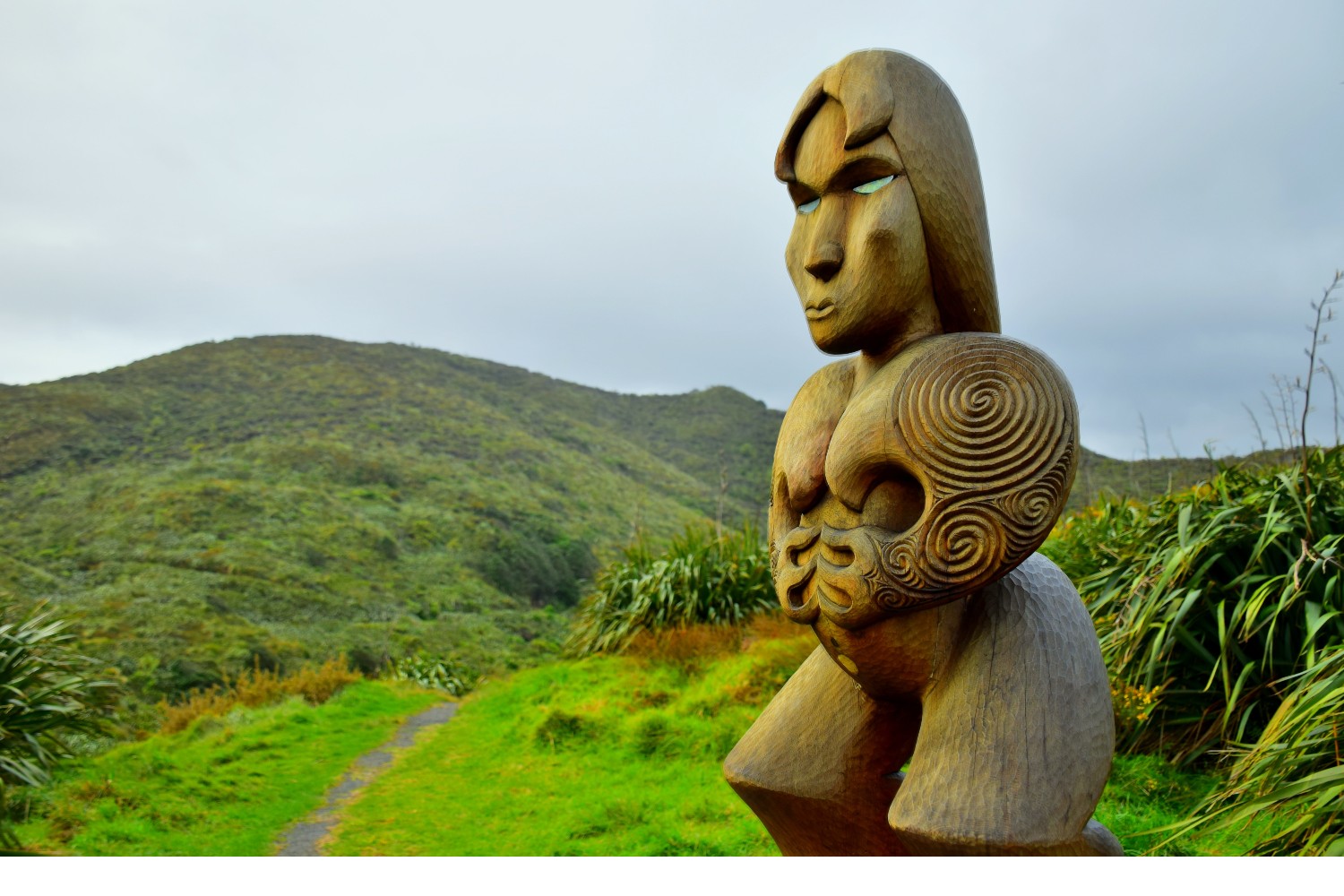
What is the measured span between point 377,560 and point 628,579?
33.2 ft

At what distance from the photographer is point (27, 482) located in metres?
20.6

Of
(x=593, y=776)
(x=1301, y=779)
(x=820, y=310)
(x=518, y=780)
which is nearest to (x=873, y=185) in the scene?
(x=820, y=310)

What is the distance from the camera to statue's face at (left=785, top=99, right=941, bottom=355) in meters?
2.00

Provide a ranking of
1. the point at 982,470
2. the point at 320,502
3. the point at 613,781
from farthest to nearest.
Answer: the point at 320,502
the point at 613,781
the point at 982,470

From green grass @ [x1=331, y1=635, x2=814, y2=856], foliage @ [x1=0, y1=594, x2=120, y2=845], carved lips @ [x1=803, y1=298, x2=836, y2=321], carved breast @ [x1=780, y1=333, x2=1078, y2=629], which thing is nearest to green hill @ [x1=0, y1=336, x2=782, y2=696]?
foliage @ [x1=0, y1=594, x2=120, y2=845]

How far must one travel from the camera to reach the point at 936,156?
2018mm

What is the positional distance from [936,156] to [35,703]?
6.83m

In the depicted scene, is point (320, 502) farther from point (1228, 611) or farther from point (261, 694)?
point (1228, 611)

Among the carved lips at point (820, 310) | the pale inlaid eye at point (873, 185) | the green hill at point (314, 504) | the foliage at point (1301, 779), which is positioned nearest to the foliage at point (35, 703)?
the green hill at point (314, 504)

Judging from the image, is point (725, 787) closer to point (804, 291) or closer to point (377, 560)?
point (804, 291)

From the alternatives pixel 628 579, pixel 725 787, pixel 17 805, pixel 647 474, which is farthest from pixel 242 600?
pixel 647 474

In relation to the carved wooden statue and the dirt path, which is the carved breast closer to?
the carved wooden statue

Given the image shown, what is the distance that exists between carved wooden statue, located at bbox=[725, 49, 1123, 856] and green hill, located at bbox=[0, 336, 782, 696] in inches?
411

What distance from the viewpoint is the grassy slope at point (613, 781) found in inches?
170
